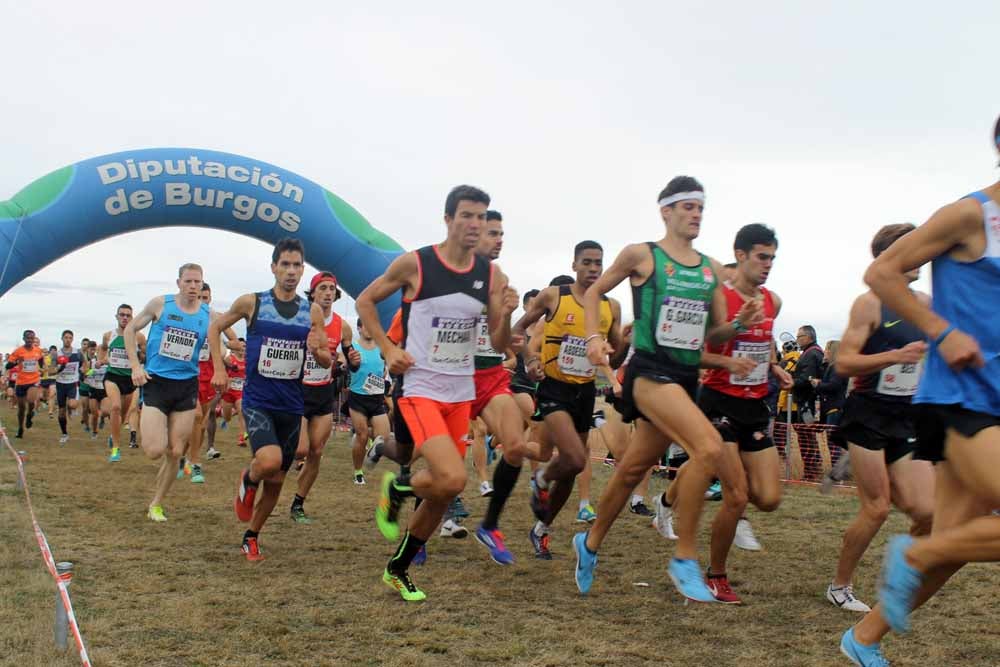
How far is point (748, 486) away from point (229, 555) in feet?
Result: 12.0

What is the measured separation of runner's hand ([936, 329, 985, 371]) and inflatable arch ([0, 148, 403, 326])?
527 inches

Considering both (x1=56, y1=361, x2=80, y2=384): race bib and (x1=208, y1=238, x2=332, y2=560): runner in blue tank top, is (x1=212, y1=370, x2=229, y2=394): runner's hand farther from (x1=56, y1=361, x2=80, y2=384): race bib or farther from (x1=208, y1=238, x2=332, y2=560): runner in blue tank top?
(x1=56, y1=361, x2=80, y2=384): race bib

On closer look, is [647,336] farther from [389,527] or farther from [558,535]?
[558,535]

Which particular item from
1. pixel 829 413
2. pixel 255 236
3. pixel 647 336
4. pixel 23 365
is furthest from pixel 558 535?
pixel 23 365

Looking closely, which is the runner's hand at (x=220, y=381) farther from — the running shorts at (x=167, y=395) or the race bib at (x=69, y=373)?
the race bib at (x=69, y=373)

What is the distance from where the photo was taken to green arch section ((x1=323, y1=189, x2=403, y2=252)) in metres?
16.6

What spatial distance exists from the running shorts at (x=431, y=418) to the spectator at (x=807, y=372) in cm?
834

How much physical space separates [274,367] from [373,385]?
423cm

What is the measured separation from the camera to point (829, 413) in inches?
448

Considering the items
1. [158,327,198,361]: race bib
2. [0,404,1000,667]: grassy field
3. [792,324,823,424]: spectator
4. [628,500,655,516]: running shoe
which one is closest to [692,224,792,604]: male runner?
[0,404,1000,667]: grassy field

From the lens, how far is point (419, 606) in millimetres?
5062

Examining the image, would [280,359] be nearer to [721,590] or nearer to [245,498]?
[245,498]

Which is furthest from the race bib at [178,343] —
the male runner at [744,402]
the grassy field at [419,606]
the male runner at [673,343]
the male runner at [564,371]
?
the male runner at [744,402]

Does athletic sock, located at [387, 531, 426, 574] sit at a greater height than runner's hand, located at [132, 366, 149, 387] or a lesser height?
lesser
